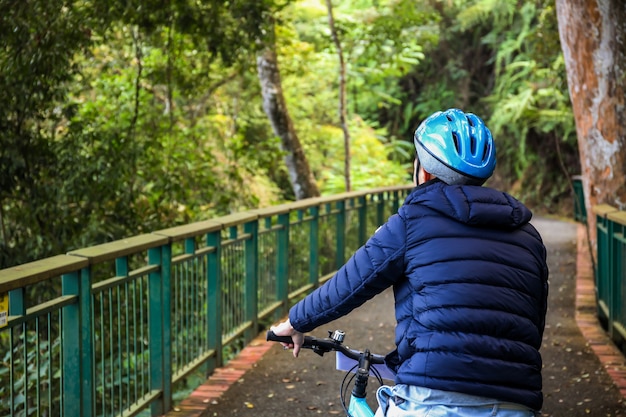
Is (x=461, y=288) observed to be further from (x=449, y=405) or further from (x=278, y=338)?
(x=278, y=338)

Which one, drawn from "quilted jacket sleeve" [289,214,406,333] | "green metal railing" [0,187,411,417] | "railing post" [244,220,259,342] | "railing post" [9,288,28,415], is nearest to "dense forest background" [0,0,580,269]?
"green metal railing" [0,187,411,417]

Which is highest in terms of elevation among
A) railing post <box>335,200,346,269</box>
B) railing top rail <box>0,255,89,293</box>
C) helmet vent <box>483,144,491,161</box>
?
helmet vent <box>483,144,491,161</box>

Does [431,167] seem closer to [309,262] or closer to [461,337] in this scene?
[461,337]

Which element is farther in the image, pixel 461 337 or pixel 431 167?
pixel 431 167

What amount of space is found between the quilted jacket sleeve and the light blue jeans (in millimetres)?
323

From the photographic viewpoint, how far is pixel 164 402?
6559 mm

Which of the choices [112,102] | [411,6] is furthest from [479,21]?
[112,102]

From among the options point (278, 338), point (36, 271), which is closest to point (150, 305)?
point (36, 271)

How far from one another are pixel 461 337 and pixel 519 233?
16.5 inches

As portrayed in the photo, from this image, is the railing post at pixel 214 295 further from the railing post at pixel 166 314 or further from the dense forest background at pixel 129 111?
the dense forest background at pixel 129 111

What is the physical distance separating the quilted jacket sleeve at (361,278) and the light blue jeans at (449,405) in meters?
0.32

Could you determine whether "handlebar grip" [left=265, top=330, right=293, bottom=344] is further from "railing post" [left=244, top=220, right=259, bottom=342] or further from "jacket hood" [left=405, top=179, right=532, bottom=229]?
"railing post" [left=244, top=220, right=259, bottom=342]

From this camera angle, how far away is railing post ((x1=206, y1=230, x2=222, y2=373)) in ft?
25.2

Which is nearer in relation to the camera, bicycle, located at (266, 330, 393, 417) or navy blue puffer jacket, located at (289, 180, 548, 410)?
navy blue puffer jacket, located at (289, 180, 548, 410)
